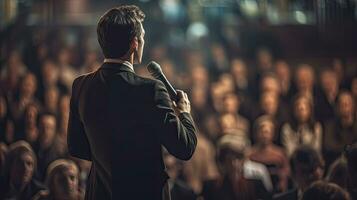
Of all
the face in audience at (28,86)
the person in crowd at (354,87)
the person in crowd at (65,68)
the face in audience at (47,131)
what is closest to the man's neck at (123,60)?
the face in audience at (47,131)

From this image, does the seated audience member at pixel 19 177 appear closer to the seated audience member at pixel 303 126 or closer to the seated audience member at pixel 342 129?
the seated audience member at pixel 303 126

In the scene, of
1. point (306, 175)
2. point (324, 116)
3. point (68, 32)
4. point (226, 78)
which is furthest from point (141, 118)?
point (68, 32)

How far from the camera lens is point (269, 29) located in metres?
11.0

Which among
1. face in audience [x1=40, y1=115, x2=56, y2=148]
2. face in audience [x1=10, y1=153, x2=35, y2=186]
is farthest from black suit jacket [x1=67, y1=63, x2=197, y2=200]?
face in audience [x1=40, y1=115, x2=56, y2=148]

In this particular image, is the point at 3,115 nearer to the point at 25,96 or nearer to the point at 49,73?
the point at 25,96

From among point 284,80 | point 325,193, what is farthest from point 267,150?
point 325,193

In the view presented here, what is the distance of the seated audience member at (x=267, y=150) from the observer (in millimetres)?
6617

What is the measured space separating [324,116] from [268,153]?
1460 millimetres

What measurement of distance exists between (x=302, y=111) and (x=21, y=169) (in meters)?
3.94

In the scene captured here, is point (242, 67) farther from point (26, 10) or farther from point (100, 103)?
point (100, 103)

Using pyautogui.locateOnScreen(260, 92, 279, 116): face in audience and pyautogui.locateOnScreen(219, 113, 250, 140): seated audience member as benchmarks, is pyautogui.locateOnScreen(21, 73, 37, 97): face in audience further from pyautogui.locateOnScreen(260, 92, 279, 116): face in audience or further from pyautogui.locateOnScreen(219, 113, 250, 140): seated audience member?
pyautogui.locateOnScreen(260, 92, 279, 116): face in audience

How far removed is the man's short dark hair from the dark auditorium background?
4.08 ft

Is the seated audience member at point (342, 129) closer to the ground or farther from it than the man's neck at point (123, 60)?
closer to the ground

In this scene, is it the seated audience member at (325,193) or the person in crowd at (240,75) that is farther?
the person in crowd at (240,75)
